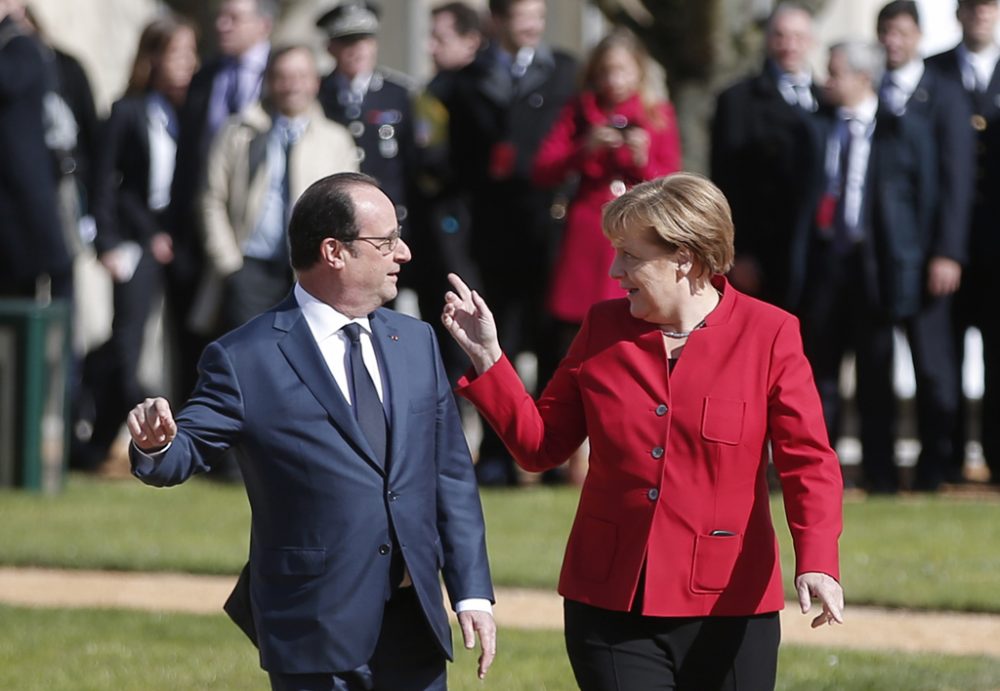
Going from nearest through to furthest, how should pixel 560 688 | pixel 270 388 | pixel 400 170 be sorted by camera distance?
pixel 270 388 < pixel 560 688 < pixel 400 170

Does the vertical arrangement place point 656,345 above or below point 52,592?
above

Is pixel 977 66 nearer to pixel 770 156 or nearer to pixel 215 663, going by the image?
pixel 770 156

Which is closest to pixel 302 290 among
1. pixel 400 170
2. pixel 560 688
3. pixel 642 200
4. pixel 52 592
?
pixel 642 200

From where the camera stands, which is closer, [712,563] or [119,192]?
[712,563]

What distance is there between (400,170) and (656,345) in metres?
6.29

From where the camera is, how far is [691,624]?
14.7 ft

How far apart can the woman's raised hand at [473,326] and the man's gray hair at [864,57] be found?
601cm

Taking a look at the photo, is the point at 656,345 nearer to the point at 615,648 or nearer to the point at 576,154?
the point at 615,648

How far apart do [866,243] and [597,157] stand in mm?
1548

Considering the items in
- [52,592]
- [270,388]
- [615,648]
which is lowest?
[52,592]

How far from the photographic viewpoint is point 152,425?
417 cm

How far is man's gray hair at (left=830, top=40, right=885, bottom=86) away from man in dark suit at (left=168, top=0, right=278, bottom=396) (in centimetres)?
318

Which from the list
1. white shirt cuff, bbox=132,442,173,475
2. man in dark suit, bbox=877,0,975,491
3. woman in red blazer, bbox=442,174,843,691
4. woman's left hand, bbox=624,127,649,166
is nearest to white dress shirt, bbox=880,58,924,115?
man in dark suit, bbox=877,0,975,491

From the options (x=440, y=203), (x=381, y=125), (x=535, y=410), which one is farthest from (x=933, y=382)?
(x=535, y=410)
